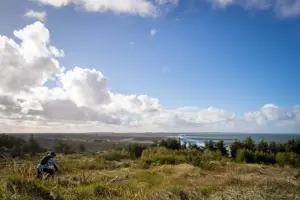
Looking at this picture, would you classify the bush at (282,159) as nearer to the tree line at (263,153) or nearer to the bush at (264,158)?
the tree line at (263,153)

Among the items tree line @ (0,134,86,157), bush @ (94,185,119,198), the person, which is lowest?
tree line @ (0,134,86,157)

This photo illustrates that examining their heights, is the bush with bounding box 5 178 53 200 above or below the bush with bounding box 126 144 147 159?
above

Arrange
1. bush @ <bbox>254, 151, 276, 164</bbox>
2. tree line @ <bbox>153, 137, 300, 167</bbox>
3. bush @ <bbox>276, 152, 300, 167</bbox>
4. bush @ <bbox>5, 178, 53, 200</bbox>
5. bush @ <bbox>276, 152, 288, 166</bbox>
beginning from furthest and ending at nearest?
bush @ <bbox>254, 151, 276, 164</bbox> < tree line @ <bbox>153, 137, 300, 167</bbox> < bush @ <bbox>276, 152, 288, 166</bbox> < bush @ <bbox>276, 152, 300, 167</bbox> < bush @ <bbox>5, 178, 53, 200</bbox>

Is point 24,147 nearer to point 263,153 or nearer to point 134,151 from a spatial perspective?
point 134,151

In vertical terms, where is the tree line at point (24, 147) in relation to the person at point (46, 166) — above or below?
below

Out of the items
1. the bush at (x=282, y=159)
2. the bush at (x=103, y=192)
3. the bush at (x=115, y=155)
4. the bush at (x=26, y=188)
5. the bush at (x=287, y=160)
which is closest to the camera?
the bush at (x=26, y=188)

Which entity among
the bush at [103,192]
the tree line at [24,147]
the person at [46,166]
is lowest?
the tree line at [24,147]

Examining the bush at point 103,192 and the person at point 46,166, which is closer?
the bush at point 103,192

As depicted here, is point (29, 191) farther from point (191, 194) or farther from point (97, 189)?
point (191, 194)

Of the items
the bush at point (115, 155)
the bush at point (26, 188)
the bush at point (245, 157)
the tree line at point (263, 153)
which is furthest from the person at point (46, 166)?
the bush at point (245, 157)

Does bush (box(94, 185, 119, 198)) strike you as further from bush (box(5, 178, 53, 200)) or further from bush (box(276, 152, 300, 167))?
bush (box(276, 152, 300, 167))

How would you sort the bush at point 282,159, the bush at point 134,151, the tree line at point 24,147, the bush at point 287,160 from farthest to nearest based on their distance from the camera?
the tree line at point 24,147 < the bush at point 134,151 < the bush at point 282,159 < the bush at point 287,160

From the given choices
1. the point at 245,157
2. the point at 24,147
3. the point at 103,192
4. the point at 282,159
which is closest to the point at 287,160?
the point at 282,159

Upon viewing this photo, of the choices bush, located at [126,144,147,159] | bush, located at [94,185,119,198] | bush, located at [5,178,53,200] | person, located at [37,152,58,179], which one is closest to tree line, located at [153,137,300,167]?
bush, located at [126,144,147,159]
